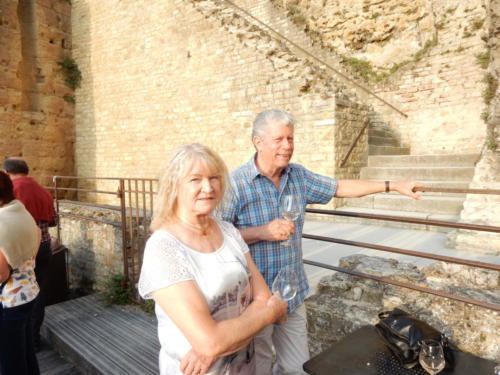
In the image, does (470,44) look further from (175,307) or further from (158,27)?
(175,307)

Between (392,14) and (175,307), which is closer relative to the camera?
(175,307)

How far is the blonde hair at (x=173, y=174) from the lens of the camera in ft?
4.64

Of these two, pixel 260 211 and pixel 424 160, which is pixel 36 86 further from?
pixel 260 211

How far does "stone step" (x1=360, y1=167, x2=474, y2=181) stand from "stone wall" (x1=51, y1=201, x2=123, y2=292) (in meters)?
5.54

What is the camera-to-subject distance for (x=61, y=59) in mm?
13680

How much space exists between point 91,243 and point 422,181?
6343 millimetres

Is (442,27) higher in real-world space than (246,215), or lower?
higher

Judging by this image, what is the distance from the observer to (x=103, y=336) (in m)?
3.61

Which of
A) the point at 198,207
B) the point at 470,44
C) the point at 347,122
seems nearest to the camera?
the point at 198,207

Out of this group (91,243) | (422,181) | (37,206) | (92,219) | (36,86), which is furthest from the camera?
(36,86)

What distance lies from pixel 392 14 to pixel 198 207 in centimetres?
1151

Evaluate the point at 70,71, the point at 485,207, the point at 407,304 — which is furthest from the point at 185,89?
the point at 407,304

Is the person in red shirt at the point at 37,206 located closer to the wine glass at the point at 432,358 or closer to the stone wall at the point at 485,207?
the wine glass at the point at 432,358

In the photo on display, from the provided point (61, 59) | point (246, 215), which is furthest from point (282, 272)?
point (61, 59)
